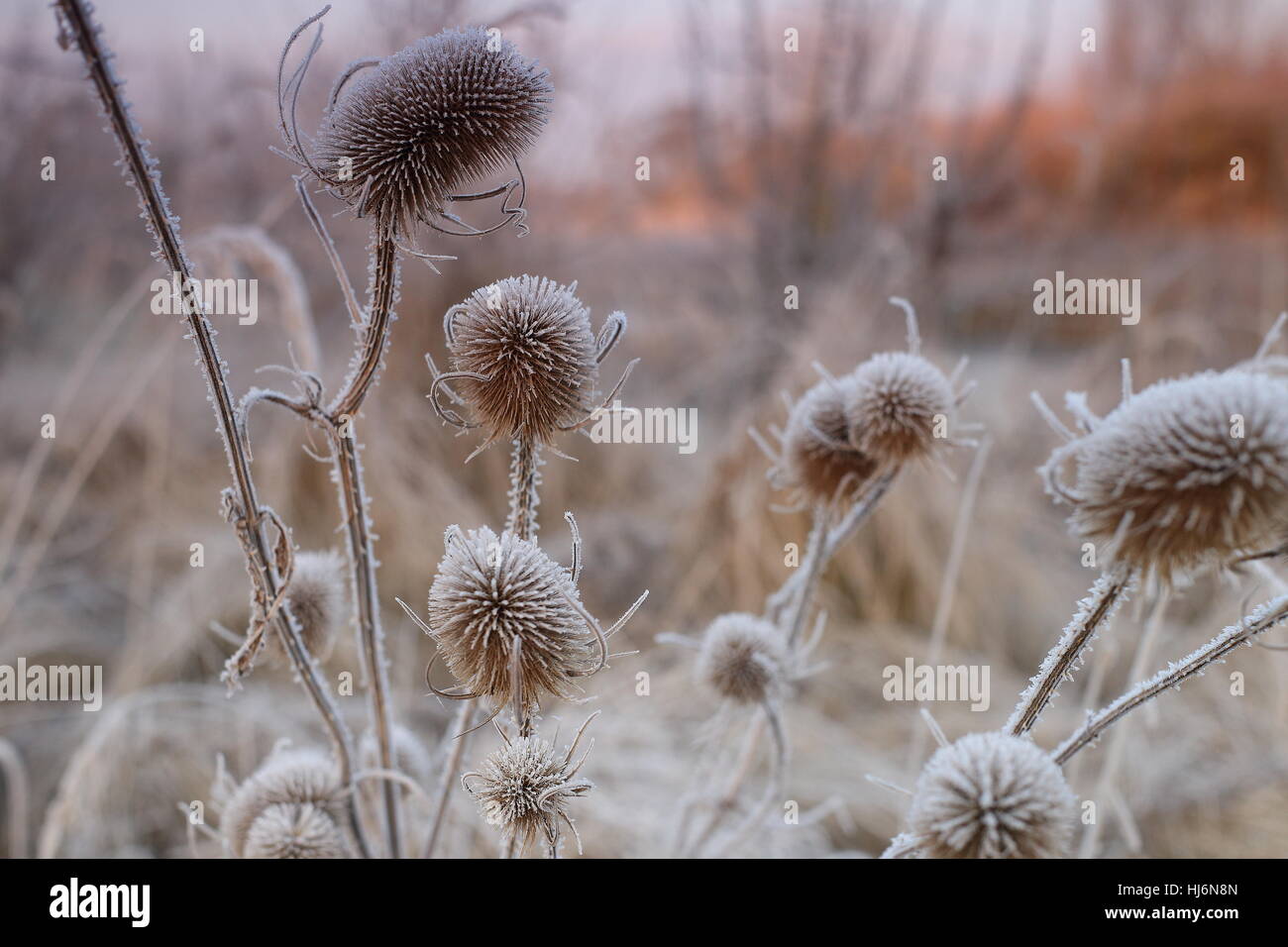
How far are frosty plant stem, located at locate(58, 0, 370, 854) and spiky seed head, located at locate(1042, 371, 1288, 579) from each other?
0.80ft

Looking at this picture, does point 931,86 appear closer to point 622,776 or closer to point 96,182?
point 622,776

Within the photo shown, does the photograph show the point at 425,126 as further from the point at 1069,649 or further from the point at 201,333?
the point at 1069,649

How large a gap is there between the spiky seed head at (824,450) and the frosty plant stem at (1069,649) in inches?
4.8

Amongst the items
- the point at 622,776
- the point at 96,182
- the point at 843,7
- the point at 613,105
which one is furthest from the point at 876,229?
the point at 96,182

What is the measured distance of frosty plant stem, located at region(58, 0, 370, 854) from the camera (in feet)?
0.71

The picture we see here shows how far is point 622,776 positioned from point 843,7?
1.32m

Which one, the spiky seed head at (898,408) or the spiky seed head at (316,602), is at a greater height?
the spiky seed head at (898,408)

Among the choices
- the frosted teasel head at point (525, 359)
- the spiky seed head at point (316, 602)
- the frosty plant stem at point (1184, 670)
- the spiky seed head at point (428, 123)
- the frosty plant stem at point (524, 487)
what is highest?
the spiky seed head at point (428, 123)

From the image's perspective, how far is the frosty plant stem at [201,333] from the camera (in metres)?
0.21
